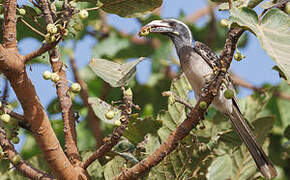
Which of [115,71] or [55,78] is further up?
[55,78]

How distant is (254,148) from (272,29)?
3.68 feet

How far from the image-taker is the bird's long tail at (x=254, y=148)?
231 cm

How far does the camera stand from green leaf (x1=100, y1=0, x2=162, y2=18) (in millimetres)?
2047

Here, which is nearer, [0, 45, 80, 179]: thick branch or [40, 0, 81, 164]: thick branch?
[0, 45, 80, 179]: thick branch

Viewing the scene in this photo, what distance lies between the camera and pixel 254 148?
2.42 m

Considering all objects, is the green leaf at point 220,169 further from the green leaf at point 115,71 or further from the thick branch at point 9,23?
the thick branch at point 9,23

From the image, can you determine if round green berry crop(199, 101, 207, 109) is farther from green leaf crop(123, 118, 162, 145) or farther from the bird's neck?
the bird's neck

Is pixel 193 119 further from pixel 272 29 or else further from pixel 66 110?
pixel 66 110

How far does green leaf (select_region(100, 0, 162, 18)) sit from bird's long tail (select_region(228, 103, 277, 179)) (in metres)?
0.82

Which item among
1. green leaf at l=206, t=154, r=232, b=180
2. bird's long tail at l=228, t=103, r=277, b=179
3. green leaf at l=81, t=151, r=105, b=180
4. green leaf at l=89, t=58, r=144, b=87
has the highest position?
green leaf at l=89, t=58, r=144, b=87

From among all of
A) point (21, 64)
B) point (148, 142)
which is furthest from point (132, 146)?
point (21, 64)

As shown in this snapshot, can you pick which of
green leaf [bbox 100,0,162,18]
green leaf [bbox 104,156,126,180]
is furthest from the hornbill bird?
green leaf [bbox 104,156,126,180]

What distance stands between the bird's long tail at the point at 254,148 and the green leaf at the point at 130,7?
0.82m

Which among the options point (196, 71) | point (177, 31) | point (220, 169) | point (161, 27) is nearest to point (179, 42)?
point (177, 31)
